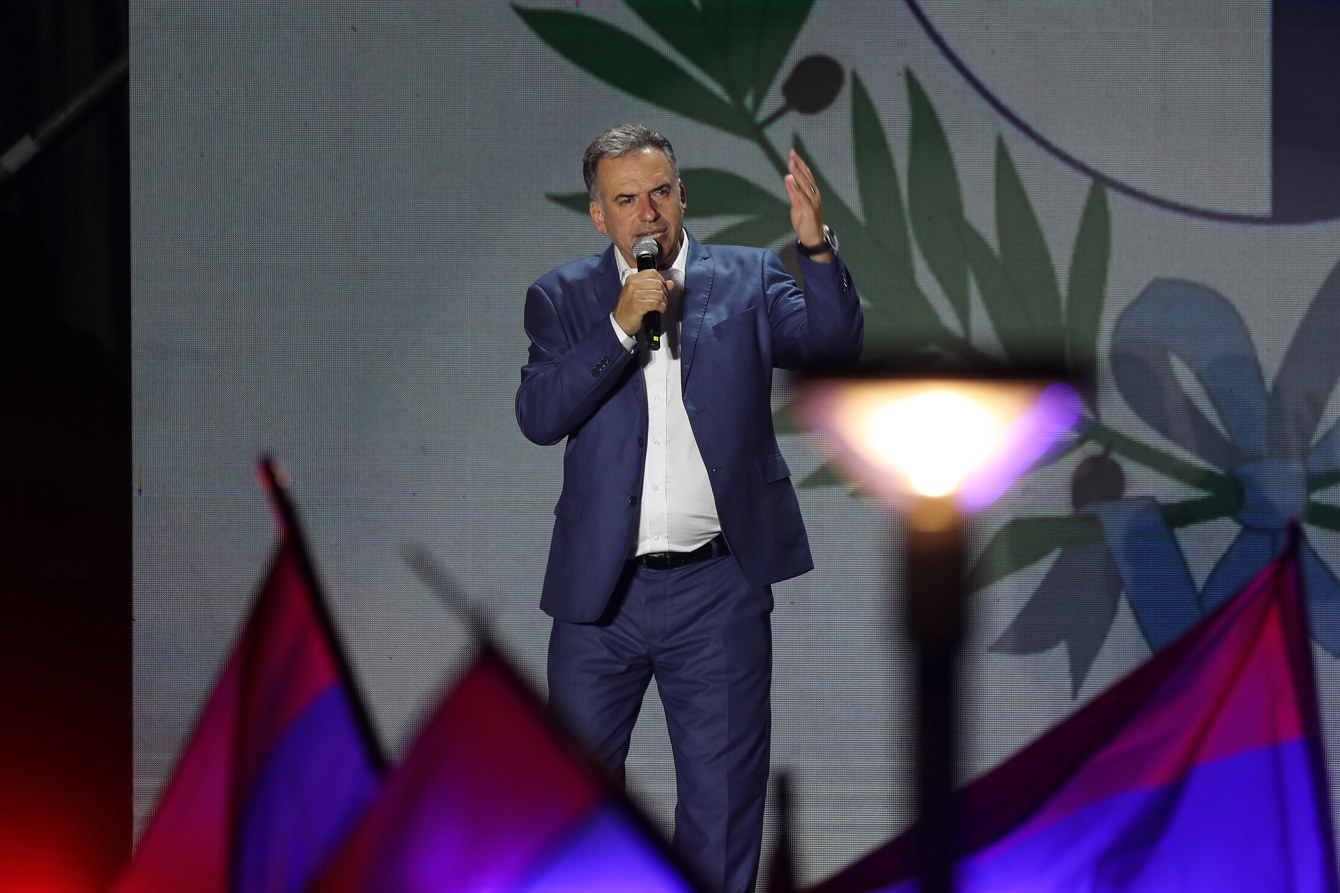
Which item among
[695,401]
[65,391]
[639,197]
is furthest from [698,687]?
[65,391]

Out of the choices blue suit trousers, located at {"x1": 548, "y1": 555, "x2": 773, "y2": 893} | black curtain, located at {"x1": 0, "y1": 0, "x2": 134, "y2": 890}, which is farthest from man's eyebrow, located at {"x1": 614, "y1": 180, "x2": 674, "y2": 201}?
black curtain, located at {"x1": 0, "y1": 0, "x2": 134, "y2": 890}

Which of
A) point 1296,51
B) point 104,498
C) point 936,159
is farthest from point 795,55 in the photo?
point 104,498

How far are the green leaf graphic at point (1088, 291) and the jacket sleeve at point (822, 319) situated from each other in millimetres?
1025

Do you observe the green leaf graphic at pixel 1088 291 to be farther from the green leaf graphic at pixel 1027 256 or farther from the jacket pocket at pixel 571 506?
the jacket pocket at pixel 571 506

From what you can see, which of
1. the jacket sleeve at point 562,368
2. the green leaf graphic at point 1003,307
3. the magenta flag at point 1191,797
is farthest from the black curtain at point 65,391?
the magenta flag at point 1191,797

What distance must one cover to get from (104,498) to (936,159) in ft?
7.28

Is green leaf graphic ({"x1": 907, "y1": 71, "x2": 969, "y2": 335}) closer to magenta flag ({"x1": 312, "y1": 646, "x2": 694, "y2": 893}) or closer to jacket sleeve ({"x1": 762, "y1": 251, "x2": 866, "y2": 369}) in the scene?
jacket sleeve ({"x1": 762, "y1": 251, "x2": 866, "y2": 369})

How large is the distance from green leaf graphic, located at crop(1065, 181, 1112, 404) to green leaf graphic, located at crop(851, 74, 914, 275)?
38 centimetres

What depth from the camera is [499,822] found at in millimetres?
940

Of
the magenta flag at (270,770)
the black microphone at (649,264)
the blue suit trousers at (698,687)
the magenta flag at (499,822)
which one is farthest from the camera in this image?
the blue suit trousers at (698,687)

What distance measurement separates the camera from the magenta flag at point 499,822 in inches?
36.2

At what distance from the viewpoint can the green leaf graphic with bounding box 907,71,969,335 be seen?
2.67 m

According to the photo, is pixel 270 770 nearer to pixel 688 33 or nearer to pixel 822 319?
pixel 822 319

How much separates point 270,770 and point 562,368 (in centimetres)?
79
